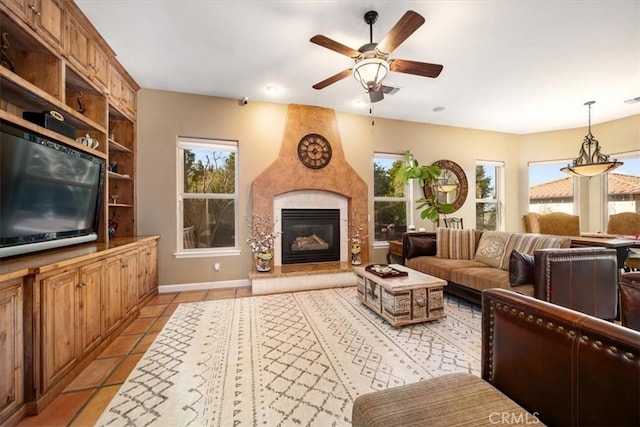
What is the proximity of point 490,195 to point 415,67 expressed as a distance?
15.4ft

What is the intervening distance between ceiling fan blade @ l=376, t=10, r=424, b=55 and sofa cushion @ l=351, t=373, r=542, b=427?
217 cm

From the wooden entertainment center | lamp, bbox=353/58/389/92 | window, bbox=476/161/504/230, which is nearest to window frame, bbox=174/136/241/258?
the wooden entertainment center

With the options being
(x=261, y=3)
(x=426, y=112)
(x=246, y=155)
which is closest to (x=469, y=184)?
(x=426, y=112)

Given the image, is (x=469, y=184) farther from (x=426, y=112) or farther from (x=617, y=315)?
(x=617, y=315)

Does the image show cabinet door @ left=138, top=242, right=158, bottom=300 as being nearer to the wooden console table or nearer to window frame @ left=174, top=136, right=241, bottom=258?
window frame @ left=174, top=136, right=241, bottom=258

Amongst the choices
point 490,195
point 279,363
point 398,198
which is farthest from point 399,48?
point 490,195

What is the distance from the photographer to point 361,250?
15.3 ft

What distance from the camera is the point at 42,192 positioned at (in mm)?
1879

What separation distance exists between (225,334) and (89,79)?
290cm

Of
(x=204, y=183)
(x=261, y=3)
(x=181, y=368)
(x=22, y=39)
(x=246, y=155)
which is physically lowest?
(x=181, y=368)

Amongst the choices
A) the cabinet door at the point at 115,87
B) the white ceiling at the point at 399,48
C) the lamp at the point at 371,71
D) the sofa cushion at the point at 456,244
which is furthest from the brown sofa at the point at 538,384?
the cabinet door at the point at 115,87

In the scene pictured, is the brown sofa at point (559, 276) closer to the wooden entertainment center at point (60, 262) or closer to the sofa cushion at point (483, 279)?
the sofa cushion at point (483, 279)

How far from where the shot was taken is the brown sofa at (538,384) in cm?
78

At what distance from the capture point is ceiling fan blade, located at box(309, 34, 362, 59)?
206 cm
